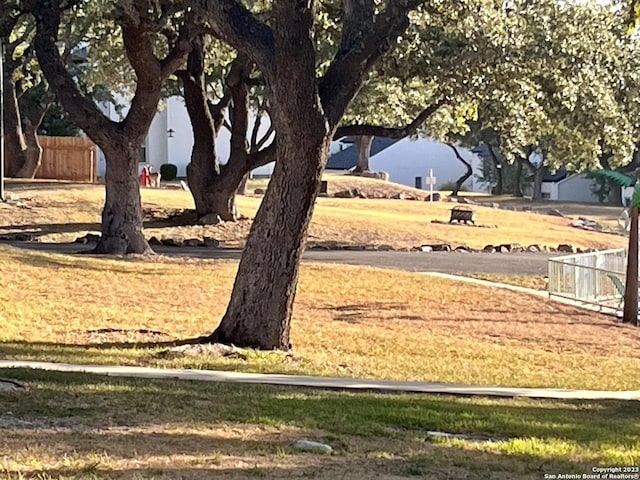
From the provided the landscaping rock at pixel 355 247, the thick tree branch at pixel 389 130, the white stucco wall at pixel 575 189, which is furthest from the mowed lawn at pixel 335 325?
the white stucco wall at pixel 575 189

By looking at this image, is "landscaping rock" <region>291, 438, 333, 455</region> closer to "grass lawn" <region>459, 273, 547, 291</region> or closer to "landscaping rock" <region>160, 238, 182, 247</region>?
"grass lawn" <region>459, 273, 547, 291</region>

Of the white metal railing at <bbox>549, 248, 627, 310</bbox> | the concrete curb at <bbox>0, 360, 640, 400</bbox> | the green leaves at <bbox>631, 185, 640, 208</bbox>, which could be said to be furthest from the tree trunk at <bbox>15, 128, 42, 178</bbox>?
the concrete curb at <bbox>0, 360, 640, 400</bbox>

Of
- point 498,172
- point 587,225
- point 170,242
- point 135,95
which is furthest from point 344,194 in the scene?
point 498,172

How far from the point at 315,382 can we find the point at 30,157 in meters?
33.2

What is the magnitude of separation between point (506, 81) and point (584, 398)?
1272 centimetres

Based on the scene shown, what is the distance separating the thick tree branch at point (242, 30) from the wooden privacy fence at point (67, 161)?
113ft

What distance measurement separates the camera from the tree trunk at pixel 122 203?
2289 centimetres

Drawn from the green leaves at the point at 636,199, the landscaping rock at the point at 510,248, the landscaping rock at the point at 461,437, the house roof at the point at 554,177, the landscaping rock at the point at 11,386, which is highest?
the house roof at the point at 554,177

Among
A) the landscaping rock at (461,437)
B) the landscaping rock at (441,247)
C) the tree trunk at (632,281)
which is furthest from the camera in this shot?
the landscaping rock at (441,247)

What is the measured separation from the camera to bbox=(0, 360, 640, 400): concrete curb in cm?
1096

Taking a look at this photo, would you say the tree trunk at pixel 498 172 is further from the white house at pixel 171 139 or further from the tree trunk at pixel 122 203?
the tree trunk at pixel 122 203

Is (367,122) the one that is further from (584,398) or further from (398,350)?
(584,398)

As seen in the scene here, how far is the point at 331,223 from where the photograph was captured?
119ft

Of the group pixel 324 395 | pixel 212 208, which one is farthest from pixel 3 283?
pixel 212 208
